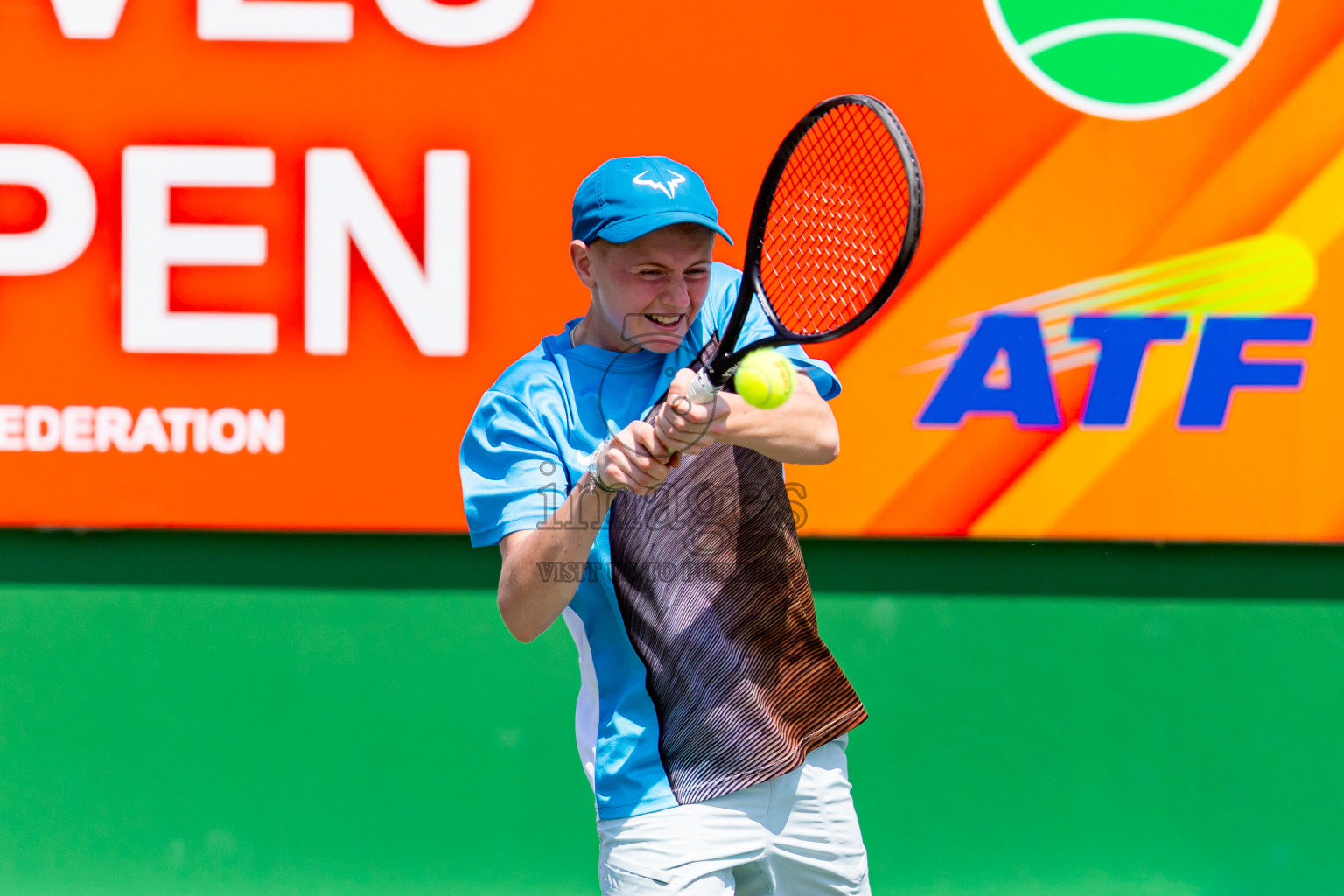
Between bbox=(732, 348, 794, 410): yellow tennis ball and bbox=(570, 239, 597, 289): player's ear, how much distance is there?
0.45 meters

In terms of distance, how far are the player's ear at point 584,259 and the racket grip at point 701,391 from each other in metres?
0.38

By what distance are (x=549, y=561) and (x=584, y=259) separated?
21.3 inches

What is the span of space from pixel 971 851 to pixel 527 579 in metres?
2.09

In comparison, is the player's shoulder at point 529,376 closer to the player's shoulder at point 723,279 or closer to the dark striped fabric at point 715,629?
the dark striped fabric at point 715,629

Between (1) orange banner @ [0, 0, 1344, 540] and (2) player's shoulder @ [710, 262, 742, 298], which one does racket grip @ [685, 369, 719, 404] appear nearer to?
(2) player's shoulder @ [710, 262, 742, 298]

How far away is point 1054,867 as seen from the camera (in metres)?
3.52

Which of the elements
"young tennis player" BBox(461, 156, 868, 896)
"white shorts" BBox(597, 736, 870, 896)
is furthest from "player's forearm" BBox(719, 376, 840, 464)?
"white shorts" BBox(597, 736, 870, 896)

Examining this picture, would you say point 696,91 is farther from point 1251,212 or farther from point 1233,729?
point 1233,729

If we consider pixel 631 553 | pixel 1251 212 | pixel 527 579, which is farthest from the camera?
pixel 1251 212

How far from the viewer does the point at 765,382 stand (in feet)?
5.78

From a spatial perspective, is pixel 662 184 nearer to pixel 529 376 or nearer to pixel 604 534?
pixel 529 376

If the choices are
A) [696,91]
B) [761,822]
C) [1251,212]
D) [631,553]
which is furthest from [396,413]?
[1251,212]

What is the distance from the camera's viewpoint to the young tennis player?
204 cm

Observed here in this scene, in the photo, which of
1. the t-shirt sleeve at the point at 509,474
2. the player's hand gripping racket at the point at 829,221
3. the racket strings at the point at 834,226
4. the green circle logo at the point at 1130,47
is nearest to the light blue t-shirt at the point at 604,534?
the t-shirt sleeve at the point at 509,474
